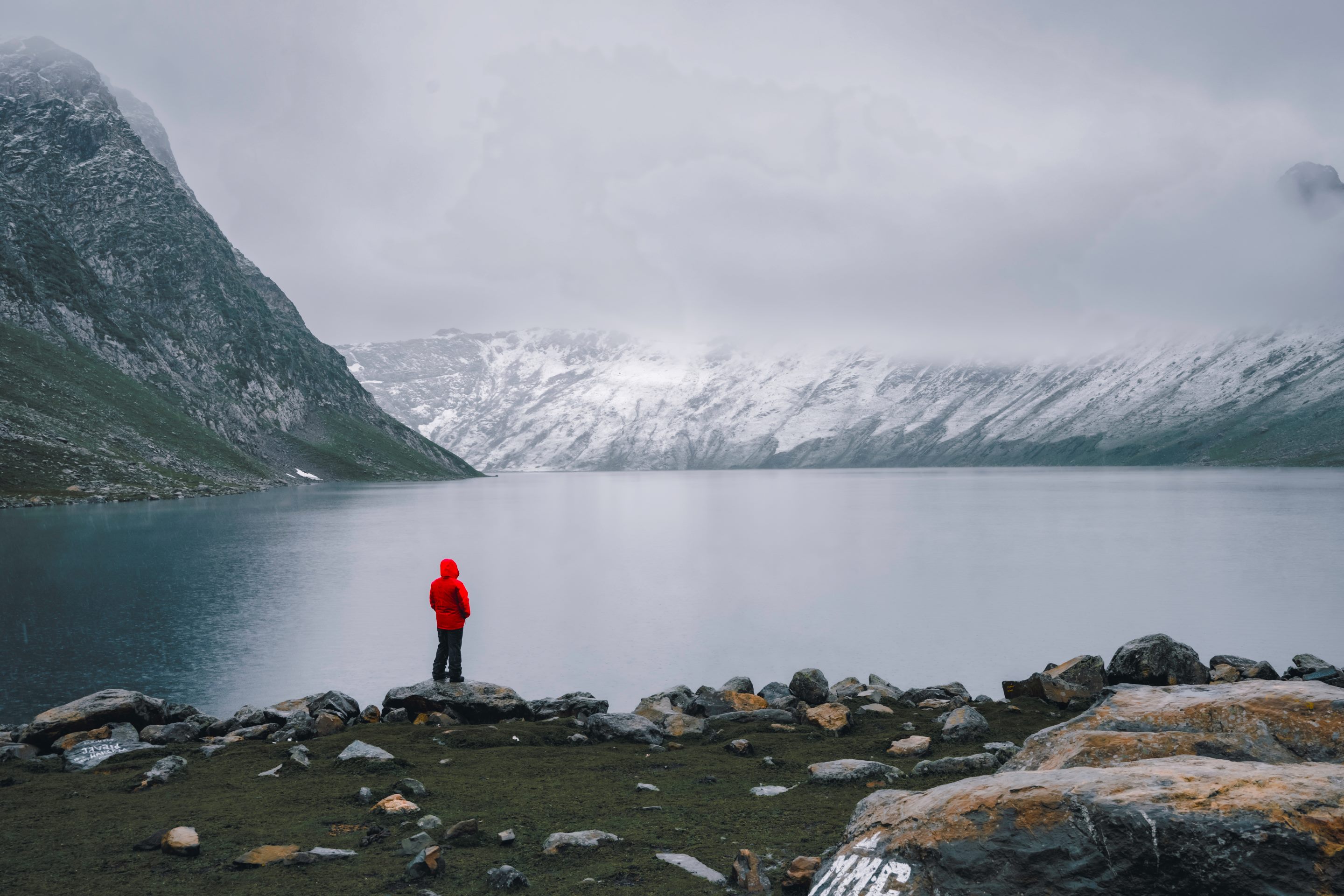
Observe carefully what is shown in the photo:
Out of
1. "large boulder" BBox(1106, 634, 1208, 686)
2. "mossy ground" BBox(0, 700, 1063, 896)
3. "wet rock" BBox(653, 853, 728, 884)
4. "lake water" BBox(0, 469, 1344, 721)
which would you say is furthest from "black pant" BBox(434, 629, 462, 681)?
"large boulder" BBox(1106, 634, 1208, 686)

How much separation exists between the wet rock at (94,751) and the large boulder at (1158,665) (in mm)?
22779

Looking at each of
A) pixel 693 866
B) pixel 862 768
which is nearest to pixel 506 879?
pixel 693 866

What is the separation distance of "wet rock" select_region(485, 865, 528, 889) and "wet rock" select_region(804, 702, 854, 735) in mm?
9689

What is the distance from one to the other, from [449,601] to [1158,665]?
18.6 m

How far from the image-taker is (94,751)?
54.2 feet

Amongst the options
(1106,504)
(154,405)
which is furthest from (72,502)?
(1106,504)

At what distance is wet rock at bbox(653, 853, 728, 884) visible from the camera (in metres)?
9.07

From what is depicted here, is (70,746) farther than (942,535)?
No

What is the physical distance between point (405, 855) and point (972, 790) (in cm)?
694

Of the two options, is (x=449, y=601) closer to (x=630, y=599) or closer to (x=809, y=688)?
(x=809, y=688)

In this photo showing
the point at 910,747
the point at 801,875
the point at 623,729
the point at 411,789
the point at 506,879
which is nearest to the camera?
the point at 801,875

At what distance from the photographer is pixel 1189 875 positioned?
5973mm

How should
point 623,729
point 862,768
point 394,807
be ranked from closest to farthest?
point 394,807 → point 862,768 → point 623,729

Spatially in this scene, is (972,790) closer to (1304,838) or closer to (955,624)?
(1304,838)
